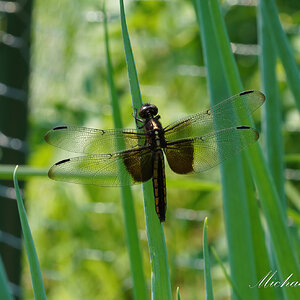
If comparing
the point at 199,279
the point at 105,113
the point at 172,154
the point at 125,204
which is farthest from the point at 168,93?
the point at 125,204

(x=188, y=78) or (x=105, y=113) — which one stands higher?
(x=188, y=78)

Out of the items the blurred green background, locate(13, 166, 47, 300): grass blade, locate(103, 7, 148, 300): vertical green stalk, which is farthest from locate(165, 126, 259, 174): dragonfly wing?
the blurred green background

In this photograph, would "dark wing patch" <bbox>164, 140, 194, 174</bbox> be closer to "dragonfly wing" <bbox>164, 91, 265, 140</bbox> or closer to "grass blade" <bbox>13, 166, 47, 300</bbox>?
"dragonfly wing" <bbox>164, 91, 265, 140</bbox>

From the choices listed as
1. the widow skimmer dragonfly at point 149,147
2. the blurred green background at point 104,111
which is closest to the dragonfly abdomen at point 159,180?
the widow skimmer dragonfly at point 149,147

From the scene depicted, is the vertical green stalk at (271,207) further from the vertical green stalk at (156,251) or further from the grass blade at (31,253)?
the grass blade at (31,253)

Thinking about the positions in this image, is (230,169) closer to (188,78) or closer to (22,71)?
(22,71)
